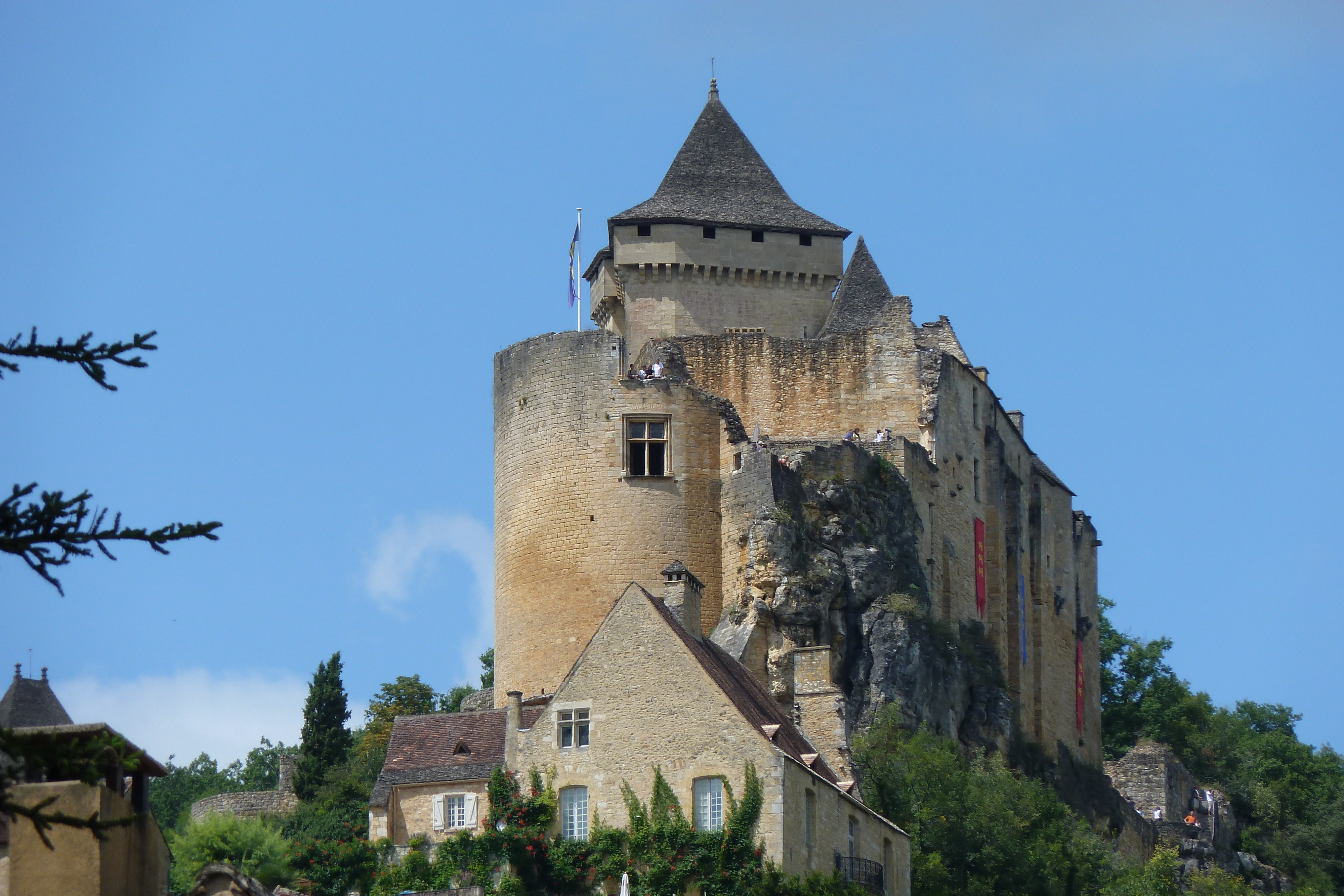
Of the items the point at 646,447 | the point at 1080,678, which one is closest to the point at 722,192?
the point at 646,447

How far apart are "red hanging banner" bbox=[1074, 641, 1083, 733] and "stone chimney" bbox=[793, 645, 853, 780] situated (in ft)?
58.5

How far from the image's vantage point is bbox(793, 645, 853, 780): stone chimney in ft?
140

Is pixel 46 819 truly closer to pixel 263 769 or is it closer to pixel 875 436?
pixel 875 436

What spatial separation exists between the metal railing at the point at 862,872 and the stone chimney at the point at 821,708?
345 cm

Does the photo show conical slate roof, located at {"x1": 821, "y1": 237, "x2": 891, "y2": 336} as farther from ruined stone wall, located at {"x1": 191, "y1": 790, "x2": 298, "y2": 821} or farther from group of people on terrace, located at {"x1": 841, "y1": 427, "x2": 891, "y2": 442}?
ruined stone wall, located at {"x1": 191, "y1": 790, "x2": 298, "y2": 821}

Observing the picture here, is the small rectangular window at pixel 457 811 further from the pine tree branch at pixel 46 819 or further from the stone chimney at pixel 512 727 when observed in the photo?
the pine tree branch at pixel 46 819

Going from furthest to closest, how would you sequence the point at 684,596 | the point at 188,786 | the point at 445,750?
1. the point at 188,786
2. the point at 445,750
3. the point at 684,596

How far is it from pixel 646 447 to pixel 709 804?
15.5 meters

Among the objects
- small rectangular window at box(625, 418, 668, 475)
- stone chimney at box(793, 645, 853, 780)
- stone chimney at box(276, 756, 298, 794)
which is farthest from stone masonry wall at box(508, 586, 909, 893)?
stone chimney at box(276, 756, 298, 794)

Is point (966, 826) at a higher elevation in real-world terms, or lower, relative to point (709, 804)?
lower

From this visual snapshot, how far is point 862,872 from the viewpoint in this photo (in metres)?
37.1

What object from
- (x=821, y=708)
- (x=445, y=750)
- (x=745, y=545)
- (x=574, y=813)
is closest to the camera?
(x=574, y=813)

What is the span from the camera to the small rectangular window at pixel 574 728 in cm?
3691

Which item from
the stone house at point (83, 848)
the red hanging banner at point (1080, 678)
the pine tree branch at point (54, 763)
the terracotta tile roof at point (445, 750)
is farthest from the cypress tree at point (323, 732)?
the pine tree branch at point (54, 763)
